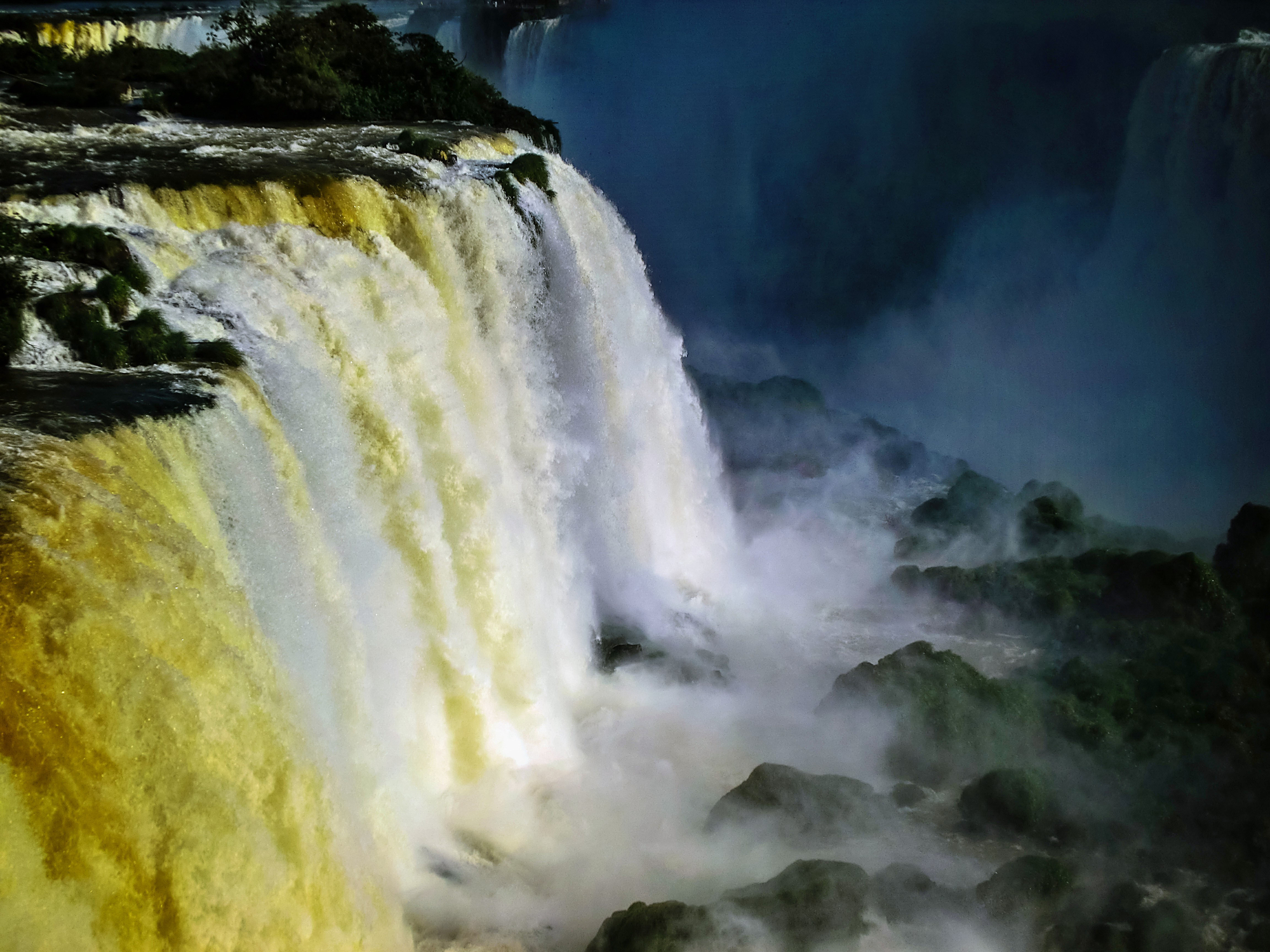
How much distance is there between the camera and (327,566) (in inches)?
209

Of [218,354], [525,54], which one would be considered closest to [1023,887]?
[218,354]

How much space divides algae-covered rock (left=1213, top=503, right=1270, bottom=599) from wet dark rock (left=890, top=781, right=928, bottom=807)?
5.56 meters

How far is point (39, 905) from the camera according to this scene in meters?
2.80

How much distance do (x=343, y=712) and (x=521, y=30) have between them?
21.7m

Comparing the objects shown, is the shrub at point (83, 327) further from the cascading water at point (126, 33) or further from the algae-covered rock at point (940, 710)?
the cascading water at point (126, 33)

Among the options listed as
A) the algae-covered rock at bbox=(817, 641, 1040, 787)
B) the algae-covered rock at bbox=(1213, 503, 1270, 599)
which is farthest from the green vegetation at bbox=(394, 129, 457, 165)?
the algae-covered rock at bbox=(1213, 503, 1270, 599)

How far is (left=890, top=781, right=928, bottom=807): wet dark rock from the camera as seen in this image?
7.56 metres

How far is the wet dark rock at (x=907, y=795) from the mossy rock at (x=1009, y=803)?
350mm

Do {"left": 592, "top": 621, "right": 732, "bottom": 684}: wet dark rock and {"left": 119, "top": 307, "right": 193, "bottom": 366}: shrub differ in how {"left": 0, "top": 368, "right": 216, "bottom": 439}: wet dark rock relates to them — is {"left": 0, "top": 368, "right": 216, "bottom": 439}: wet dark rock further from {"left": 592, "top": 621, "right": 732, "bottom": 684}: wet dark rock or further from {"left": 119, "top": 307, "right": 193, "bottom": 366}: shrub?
{"left": 592, "top": 621, "right": 732, "bottom": 684}: wet dark rock

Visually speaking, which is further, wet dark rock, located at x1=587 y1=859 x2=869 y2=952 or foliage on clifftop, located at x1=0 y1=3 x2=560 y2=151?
foliage on clifftop, located at x1=0 y1=3 x2=560 y2=151

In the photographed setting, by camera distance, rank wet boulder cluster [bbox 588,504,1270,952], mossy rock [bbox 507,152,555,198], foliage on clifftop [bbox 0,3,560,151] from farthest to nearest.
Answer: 1. foliage on clifftop [bbox 0,3,560,151]
2. mossy rock [bbox 507,152,555,198]
3. wet boulder cluster [bbox 588,504,1270,952]

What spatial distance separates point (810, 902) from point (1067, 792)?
3447 millimetres

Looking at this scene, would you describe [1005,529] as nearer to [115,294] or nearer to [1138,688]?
[1138,688]

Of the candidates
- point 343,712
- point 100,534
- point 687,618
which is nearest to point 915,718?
point 687,618
